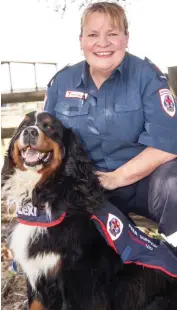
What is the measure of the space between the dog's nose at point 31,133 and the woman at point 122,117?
436 millimetres

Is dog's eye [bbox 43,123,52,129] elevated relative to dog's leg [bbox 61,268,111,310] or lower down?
elevated

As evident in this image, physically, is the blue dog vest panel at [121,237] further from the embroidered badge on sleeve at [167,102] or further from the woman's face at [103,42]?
the woman's face at [103,42]

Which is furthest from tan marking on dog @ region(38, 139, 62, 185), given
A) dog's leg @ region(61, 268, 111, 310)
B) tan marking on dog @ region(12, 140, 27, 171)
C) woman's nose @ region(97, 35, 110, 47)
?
woman's nose @ region(97, 35, 110, 47)

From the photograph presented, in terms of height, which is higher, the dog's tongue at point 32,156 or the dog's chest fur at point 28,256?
the dog's tongue at point 32,156

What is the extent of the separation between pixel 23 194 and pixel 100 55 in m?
0.95

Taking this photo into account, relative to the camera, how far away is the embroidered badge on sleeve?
2.52 metres

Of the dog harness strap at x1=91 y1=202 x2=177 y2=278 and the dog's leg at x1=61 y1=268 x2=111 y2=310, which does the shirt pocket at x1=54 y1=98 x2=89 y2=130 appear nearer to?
the dog harness strap at x1=91 y1=202 x2=177 y2=278

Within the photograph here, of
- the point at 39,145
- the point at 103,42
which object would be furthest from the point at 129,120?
the point at 39,145

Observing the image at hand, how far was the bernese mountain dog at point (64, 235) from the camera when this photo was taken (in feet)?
7.51

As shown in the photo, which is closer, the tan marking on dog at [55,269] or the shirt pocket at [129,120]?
the tan marking on dog at [55,269]

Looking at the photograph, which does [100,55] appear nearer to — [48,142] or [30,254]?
[48,142]

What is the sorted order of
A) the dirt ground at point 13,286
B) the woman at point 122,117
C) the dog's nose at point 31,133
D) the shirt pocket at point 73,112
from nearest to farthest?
the dog's nose at point 31,133
the woman at point 122,117
the shirt pocket at point 73,112
the dirt ground at point 13,286

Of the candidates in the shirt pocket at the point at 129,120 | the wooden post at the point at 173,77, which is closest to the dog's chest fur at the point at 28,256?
the shirt pocket at the point at 129,120

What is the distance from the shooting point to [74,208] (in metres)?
2.34
